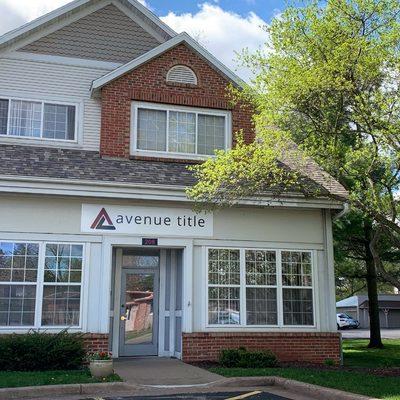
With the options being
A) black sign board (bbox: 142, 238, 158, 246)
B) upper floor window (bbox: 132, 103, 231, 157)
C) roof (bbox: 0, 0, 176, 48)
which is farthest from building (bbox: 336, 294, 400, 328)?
black sign board (bbox: 142, 238, 158, 246)

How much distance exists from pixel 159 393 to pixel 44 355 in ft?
9.51

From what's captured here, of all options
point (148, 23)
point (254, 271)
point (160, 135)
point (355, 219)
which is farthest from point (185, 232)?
point (355, 219)

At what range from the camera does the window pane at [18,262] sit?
12211mm

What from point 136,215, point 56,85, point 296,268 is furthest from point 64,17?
point 296,268

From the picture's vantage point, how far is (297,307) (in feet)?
45.7

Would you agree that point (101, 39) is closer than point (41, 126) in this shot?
No

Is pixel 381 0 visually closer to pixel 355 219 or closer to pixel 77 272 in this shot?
pixel 77 272

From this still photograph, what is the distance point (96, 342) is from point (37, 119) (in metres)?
5.93

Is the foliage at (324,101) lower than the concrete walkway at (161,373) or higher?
higher

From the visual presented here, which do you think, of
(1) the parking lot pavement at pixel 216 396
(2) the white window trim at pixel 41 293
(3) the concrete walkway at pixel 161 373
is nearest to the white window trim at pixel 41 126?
(2) the white window trim at pixel 41 293

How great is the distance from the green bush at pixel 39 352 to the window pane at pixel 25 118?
539cm

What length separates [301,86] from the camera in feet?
37.5

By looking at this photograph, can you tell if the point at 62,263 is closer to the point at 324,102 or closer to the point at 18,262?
the point at 18,262

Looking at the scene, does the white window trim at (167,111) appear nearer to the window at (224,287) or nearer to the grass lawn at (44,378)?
the window at (224,287)
